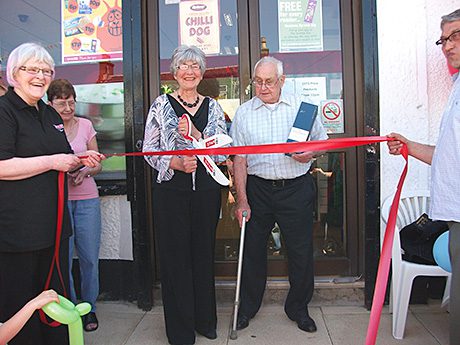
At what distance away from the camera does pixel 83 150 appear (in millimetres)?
3156

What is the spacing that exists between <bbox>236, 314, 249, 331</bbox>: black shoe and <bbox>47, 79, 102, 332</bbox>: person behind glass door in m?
1.12

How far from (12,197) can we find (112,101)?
176 cm

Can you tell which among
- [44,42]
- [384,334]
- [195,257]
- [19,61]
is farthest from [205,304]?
[44,42]

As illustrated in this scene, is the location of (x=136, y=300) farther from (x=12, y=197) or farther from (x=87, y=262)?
(x=12, y=197)

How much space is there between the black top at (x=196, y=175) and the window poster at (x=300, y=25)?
1275mm

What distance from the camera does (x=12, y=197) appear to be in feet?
7.00

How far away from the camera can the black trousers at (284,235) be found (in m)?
3.03

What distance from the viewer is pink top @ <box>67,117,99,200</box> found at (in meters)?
3.12

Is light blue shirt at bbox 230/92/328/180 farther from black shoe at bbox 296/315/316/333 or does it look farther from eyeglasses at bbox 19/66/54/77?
eyeglasses at bbox 19/66/54/77

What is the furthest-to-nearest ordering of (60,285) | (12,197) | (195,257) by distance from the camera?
(195,257) < (60,285) < (12,197)

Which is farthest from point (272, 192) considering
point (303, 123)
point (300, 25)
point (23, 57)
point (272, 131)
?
point (23, 57)

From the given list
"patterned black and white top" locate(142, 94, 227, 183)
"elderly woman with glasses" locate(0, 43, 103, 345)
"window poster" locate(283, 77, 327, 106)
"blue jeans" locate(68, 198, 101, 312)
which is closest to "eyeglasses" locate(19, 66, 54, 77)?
"elderly woman with glasses" locate(0, 43, 103, 345)

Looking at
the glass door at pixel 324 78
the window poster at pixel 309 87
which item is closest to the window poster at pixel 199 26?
the glass door at pixel 324 78

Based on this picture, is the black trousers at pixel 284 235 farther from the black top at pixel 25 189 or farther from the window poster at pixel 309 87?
the black top at pixel 25 189
